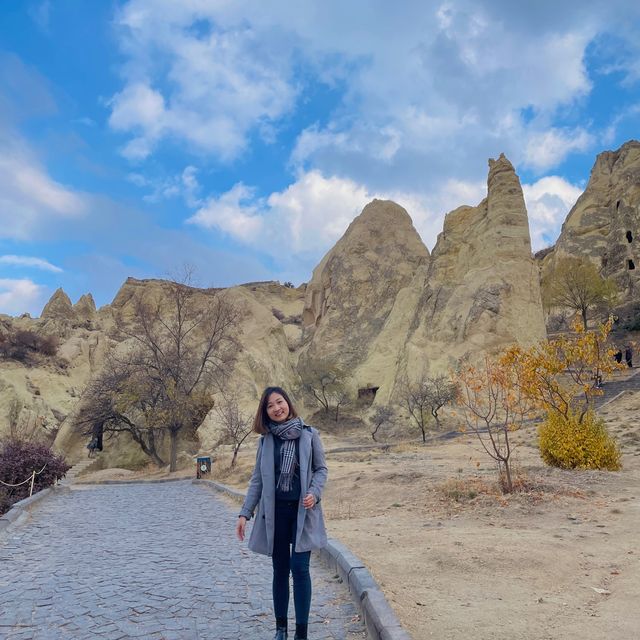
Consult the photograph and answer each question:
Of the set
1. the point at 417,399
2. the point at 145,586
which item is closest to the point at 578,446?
the point at 145,586

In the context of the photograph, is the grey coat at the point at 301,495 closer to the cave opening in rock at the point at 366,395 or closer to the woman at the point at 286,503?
the woman at the point at 286,503

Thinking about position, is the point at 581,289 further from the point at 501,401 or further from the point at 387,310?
the point at 501,401

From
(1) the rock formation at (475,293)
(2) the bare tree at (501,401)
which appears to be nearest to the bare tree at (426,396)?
(1) the rock formation at (475,293)

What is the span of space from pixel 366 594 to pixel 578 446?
8.12m

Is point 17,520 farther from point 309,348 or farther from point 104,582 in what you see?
point 309,348

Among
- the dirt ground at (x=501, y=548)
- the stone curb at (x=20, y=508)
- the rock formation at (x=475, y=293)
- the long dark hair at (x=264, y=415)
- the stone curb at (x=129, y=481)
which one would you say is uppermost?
the rock formation at (x=475, y=293)

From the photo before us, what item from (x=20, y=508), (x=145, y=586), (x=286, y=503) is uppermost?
(x=286, y=503)

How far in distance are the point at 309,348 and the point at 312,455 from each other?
43.5 metres

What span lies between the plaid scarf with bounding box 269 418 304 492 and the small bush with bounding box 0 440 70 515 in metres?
11.9

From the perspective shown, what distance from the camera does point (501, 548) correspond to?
210 inches

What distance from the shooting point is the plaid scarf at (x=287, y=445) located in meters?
3.34

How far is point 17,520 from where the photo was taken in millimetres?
9273

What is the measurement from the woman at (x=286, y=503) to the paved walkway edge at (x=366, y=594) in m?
0.46

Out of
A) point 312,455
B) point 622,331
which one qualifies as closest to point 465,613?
point 312,455
